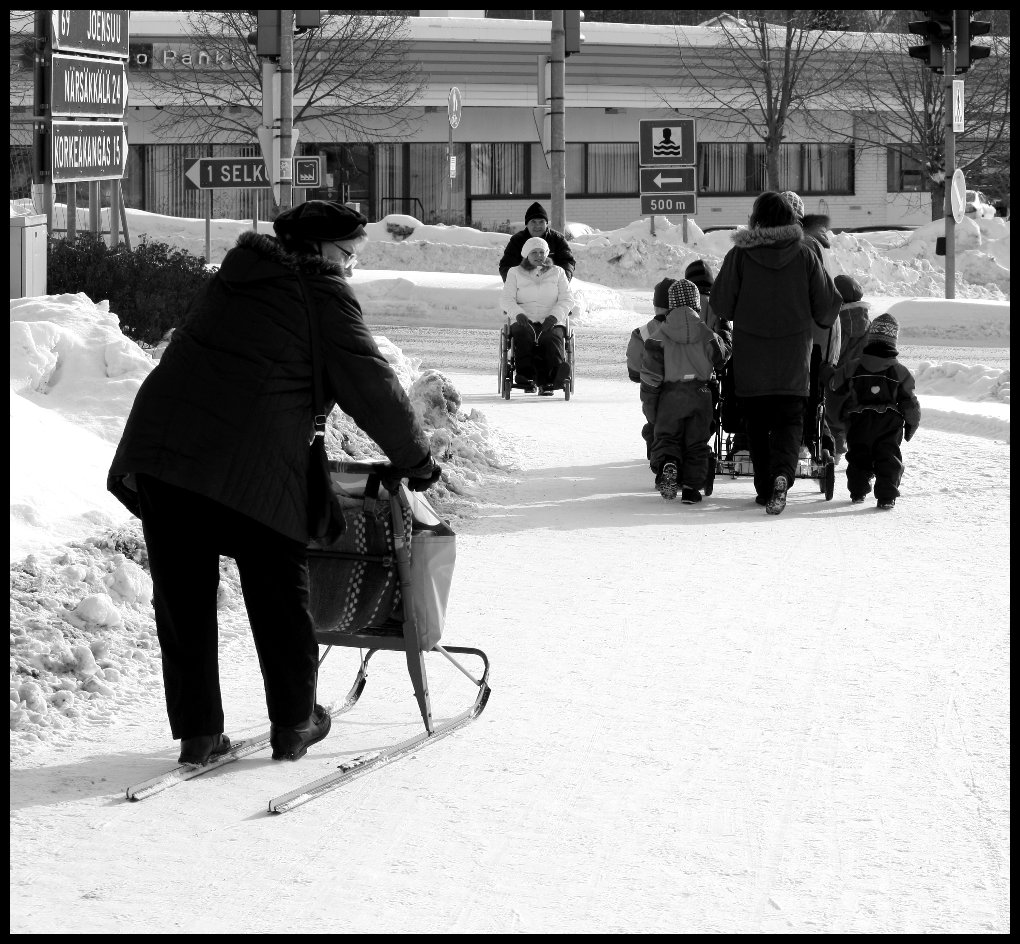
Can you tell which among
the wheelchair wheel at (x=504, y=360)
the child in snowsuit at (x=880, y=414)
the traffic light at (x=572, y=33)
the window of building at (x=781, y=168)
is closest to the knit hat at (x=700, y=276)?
the child in snowsuit at (x=880, y=414)

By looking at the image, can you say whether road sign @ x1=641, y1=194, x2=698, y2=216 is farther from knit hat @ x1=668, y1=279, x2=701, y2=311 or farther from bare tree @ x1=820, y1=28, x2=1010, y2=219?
bare tree @ x1=820, y1=28, x2=1010, y2=219

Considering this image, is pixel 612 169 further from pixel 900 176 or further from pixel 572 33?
pixel 572 33

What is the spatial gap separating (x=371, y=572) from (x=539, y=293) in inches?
380

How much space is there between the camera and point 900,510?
31.3ft

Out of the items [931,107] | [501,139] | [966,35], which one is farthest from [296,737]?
[501,139]

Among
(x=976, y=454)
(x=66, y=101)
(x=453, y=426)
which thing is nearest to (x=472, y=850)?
(x=453, y=426)

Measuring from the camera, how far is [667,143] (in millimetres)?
21969

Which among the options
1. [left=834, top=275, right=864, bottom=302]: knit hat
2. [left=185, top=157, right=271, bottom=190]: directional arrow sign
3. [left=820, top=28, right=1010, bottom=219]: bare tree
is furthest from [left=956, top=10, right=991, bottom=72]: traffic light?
[left=820, top=28, right=1010, bottom=219]: bare tree

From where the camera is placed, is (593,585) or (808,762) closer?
(808,762)

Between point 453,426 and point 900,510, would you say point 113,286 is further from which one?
point 900,510

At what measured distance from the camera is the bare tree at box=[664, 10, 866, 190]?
39.4 metres

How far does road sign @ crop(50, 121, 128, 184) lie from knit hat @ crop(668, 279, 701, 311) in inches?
202

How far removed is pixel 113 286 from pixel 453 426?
4075mm

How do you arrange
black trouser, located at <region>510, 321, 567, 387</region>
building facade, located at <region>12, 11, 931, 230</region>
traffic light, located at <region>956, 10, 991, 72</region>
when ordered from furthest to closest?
building facade, located at <region>12, 11, 931, 230</region> → traffic light, located at <region>956, 10, 991, 72</region> → black trouser, located at <region>510, 321, 567, 387</region>
